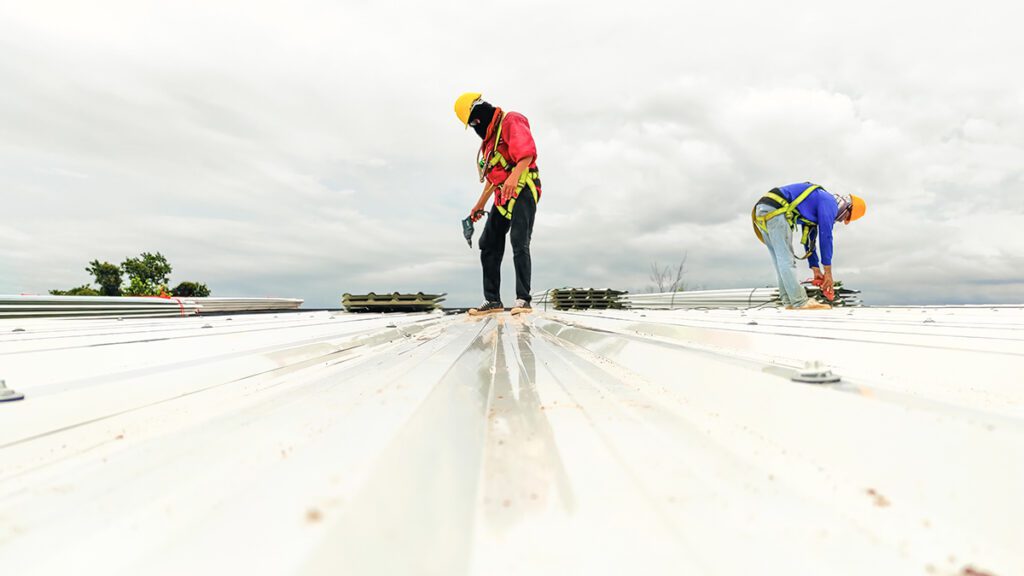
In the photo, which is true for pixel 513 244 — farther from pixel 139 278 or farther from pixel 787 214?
pixel 139 278

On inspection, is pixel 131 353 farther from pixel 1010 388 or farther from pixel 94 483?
pixel 1010 388

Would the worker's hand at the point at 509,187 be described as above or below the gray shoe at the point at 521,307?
above

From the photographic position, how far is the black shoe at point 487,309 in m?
3.84

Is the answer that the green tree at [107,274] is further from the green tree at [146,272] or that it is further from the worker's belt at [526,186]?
the worker's belt at [526,186]

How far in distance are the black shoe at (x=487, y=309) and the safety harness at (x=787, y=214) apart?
11.6 feet

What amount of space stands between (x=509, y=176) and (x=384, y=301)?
2.53m

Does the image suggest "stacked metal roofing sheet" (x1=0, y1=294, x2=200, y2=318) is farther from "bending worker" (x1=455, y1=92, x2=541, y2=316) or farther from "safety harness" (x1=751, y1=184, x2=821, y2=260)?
"safety harness" (x1=751, y1=184, x2=821, y2=260)

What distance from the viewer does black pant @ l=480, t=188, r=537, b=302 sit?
3.92m

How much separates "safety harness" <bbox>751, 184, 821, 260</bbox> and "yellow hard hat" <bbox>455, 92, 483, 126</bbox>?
376 cm

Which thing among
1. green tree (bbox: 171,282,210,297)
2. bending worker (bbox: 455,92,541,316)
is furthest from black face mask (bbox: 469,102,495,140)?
green tree (bbox: 171,282,210,297)

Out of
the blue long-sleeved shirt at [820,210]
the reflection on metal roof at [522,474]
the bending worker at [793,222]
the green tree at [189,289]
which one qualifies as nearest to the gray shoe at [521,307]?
the reflection on metal roof at [522,474]

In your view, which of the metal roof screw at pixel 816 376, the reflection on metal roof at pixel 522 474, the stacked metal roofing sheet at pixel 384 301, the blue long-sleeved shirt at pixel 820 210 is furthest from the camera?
the stacked metal roofing sheet at pixel 384 301

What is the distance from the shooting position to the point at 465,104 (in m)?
3.99

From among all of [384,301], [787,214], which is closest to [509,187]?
[384,301]
